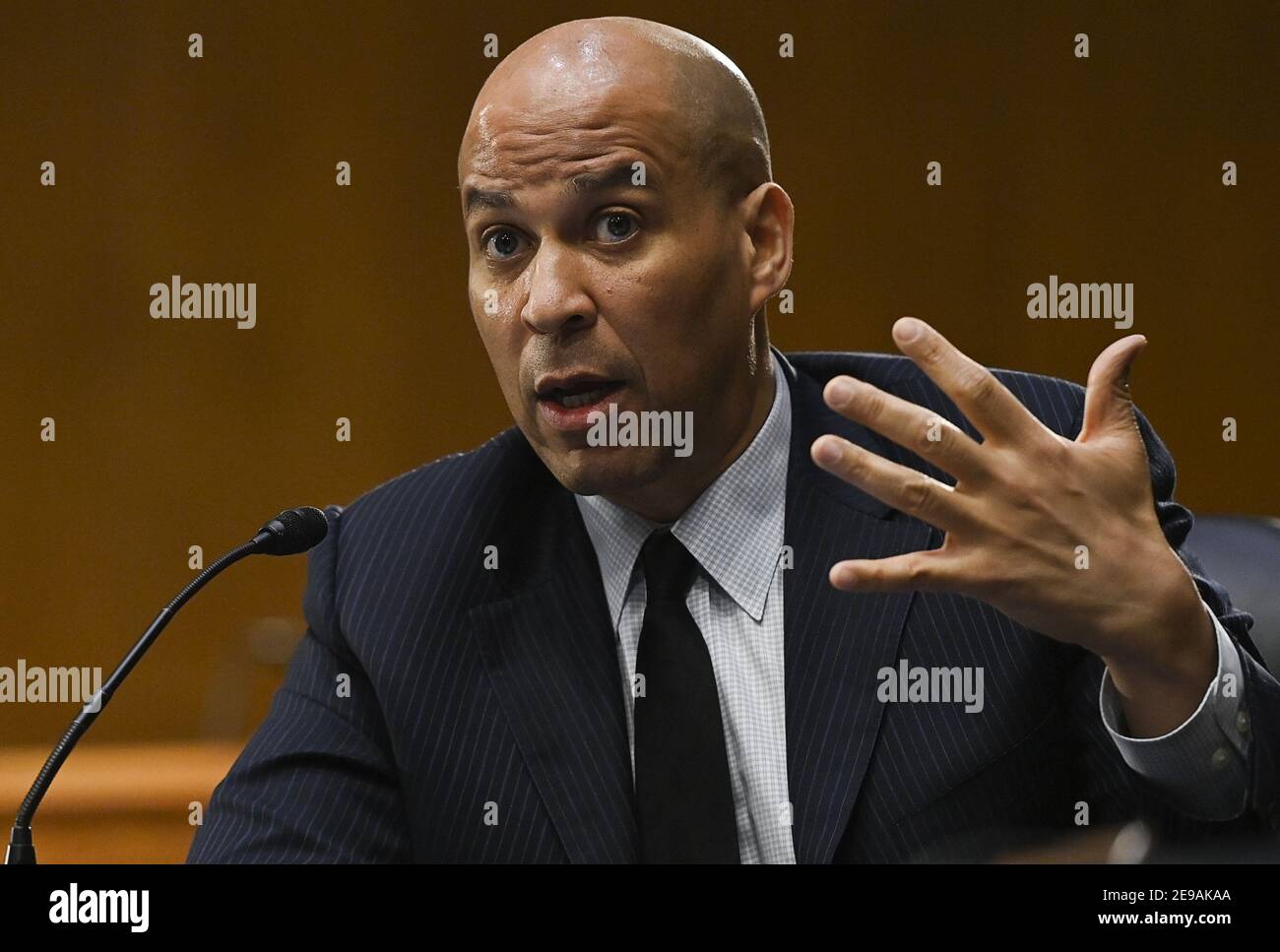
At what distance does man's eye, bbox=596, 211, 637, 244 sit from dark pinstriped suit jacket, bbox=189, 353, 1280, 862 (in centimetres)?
37

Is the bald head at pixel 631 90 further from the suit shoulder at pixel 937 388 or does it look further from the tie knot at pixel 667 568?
the tie knot at pixel 667 568

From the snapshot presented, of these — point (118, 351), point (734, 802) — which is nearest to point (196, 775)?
point (118, 351)

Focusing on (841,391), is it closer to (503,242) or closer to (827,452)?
(827,452)

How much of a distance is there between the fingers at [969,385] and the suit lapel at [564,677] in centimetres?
58

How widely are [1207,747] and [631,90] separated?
0.94 metres

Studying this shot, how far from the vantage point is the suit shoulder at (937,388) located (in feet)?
5.66

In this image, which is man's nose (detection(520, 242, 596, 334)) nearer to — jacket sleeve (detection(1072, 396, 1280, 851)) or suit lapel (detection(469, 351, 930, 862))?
suit lapel (detection(469, 351, 930, 862))

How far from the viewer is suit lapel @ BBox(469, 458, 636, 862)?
1.53 metres

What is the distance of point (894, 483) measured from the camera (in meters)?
1.18
